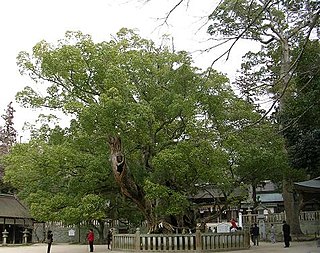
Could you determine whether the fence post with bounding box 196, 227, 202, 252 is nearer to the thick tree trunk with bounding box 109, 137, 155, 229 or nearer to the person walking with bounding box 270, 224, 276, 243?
the thick tree trunk with bounding box 109, 137, 155, 229

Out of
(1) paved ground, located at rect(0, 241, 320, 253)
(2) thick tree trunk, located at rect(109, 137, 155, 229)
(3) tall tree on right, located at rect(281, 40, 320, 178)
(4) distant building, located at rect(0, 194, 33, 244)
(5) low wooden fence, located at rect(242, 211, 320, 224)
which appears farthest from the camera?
(4) distant building, located at rect(0, 194, 33, 244)

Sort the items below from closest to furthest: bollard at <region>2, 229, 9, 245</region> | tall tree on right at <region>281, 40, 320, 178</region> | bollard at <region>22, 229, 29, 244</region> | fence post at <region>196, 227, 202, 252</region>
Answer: tall tree on right at <region>281, 40, 320, 178</region> → fence post at <region>196, 227, 202, 252</region> → bollard at <region>2, 229, 9, 245</region> → bollard at <region>22, 229, 29, 244</region>

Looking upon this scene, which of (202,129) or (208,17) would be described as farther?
(202,129)

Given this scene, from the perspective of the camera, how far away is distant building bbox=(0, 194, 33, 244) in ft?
108

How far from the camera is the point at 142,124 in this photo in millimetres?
19203

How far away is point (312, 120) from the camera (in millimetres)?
15953

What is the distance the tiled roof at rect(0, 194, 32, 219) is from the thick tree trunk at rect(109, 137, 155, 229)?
1572 cm

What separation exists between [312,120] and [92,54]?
9.93 m

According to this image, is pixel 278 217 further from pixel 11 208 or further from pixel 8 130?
pixel 8 130

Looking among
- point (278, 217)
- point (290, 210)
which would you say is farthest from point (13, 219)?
point (290, 210)

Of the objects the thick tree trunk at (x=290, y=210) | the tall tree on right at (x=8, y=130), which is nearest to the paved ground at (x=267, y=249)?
the thick tree trunk at (x=290, y=210)

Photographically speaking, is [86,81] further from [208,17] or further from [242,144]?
[208,17]

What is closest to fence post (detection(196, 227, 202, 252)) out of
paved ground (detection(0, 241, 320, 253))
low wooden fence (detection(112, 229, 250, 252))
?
low wooden fence (detection(112, 229, 250, 252))

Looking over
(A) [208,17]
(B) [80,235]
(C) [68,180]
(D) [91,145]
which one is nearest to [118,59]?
(D) [91,145]
